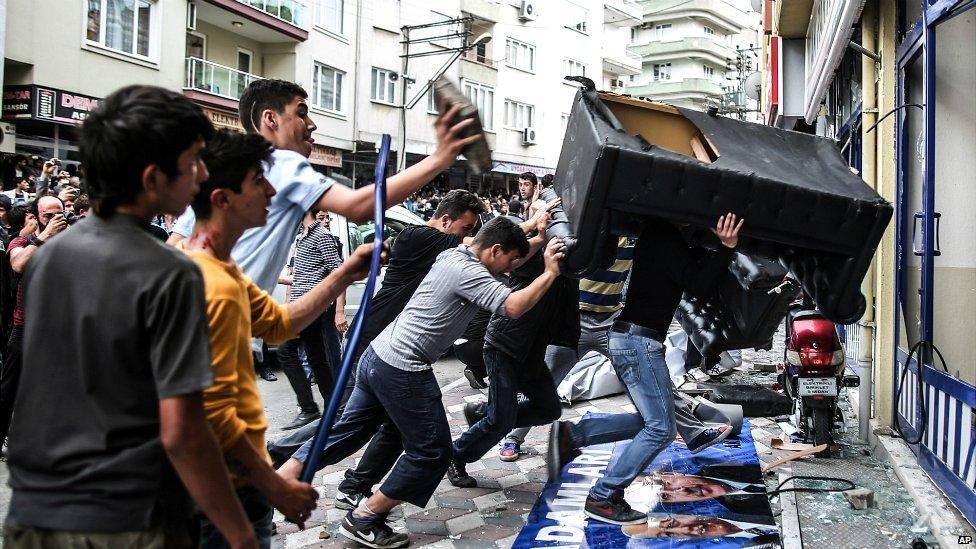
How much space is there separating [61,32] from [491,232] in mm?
16648

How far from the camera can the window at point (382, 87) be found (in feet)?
98.0

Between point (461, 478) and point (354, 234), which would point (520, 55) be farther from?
point (461, 478)

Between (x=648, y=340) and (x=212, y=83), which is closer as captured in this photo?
(x=648, y=340)

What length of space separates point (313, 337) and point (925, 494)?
471 cm

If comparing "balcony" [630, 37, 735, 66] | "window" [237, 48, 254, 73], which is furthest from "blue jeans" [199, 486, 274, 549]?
"balcony" [630, 37, 735, 66]

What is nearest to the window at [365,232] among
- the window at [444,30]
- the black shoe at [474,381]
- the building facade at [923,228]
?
the black shoe at [474,381]

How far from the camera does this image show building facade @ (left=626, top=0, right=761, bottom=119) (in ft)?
204

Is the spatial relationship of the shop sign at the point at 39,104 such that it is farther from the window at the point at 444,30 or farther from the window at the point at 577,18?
the window at the point at 577,18

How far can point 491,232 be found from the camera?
4992 mm

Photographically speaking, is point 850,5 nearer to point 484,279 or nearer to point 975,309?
point 975,309

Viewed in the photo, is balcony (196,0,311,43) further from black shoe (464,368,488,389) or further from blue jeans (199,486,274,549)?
blue jeans (199,486,274,549)

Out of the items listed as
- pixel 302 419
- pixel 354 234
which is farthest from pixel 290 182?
pixel 354 234

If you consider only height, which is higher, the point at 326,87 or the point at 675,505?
the point at 326,87

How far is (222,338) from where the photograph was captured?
7.30 ft
